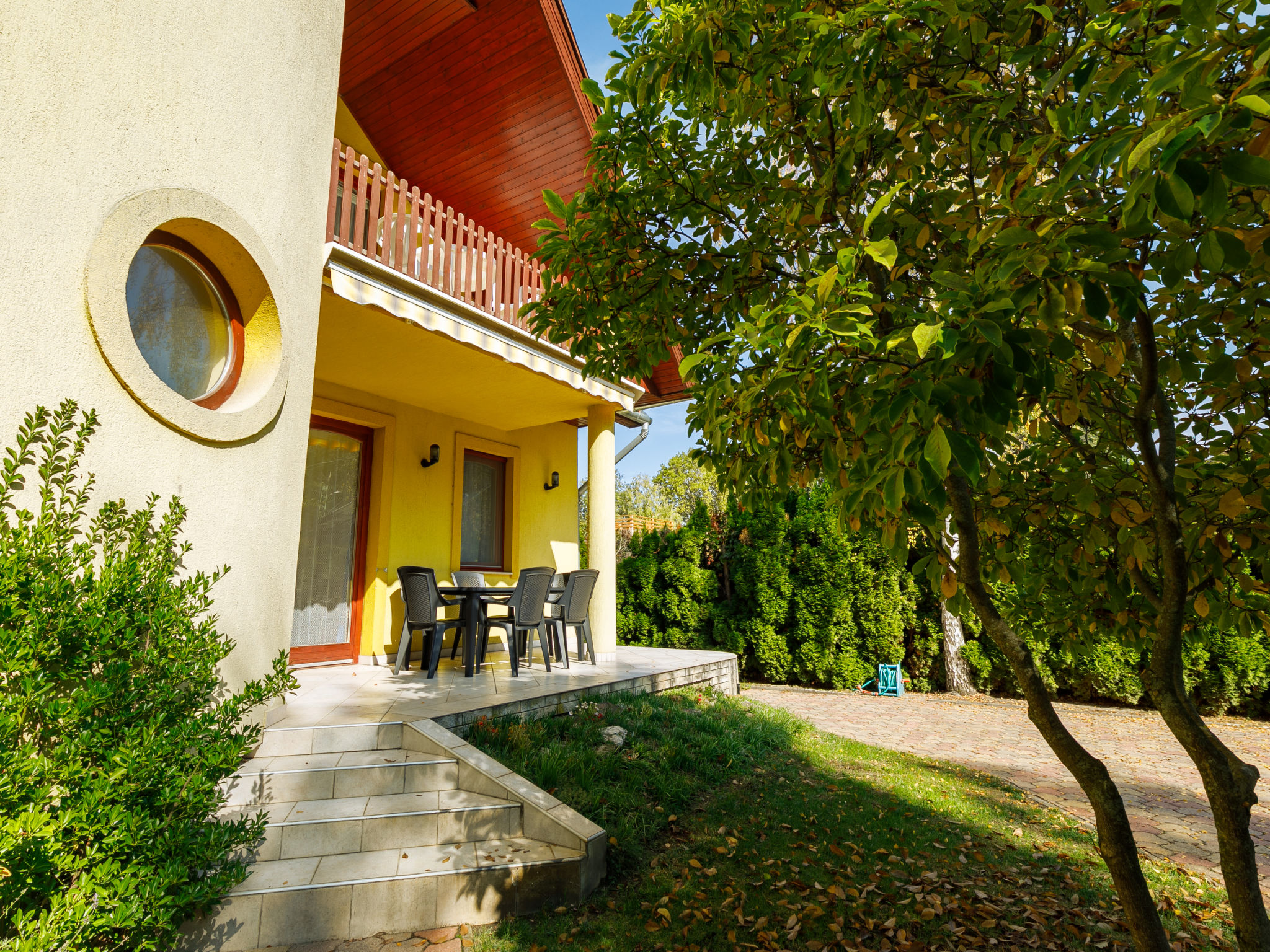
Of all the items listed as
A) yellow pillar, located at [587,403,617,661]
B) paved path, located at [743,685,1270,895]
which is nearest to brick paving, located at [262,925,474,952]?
paved path, located at [743,685,1270,895]

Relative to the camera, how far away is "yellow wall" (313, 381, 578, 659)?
27.0 ft

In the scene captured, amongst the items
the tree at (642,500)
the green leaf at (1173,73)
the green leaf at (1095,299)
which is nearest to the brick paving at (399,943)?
the green leaf at (1095,299)

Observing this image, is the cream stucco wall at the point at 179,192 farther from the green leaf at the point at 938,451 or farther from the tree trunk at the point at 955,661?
the tree trunk at the point at 955,661

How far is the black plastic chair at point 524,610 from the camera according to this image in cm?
720

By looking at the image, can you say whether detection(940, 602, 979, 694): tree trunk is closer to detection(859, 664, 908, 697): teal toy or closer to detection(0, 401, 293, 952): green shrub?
detection(859, 664, 908, 697): teal toy

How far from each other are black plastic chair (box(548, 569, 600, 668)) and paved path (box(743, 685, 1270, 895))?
3291 mm

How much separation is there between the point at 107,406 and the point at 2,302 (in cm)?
60

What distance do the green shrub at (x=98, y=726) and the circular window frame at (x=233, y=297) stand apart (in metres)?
0.47

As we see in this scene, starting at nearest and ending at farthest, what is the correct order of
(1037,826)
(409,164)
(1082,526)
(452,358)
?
(1082,526) → (1037,826) → (452,358) → (409,164)

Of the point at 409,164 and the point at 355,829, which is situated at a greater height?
the point at 409,164

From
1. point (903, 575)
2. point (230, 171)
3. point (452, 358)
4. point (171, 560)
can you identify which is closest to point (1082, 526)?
point (171, 560)

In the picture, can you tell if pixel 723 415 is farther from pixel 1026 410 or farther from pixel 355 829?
pixel 355 829

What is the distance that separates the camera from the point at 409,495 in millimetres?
8680

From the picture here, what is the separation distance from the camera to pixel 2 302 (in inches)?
118
